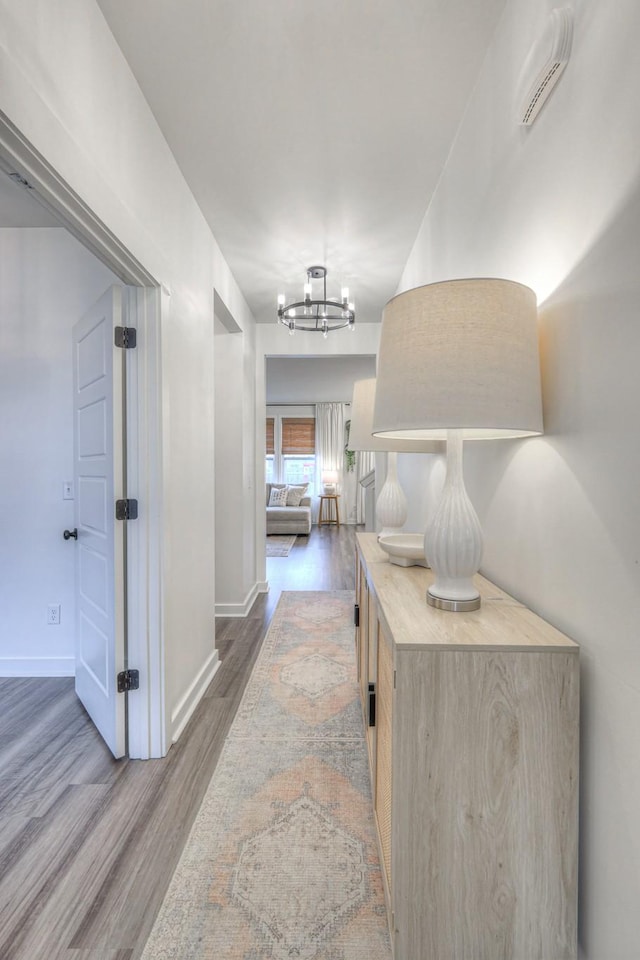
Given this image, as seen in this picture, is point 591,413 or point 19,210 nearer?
point 591,413

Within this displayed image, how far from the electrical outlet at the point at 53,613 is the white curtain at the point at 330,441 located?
21.8ft

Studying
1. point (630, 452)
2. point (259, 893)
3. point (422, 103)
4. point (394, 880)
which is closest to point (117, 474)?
point (259, 893)

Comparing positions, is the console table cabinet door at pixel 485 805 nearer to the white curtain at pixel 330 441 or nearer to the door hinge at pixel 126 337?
the door hinge at pixel 126 337

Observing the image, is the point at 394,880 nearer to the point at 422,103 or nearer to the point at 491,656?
the point at 491,656

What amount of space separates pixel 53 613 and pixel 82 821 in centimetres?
139

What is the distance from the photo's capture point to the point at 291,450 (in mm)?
9094

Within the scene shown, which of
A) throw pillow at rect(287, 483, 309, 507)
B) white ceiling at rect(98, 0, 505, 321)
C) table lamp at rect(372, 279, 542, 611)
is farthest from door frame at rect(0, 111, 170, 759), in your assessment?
throw pillow at rect(287, 483, 309, 507)

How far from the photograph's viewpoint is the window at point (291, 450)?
9016 mm

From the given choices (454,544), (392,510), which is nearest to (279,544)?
(392,510)

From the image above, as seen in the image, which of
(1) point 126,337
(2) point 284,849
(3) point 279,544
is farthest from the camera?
(3) point 279,544

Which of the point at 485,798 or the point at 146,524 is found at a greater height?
the point at 146,524

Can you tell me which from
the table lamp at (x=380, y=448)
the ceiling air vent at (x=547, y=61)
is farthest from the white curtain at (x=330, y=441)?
the ceiling air vent at (x=547, y=61)

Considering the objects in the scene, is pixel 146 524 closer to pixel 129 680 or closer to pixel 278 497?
pixel 129 680

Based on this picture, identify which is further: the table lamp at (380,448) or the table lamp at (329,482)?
the table lamp at (329,482)
